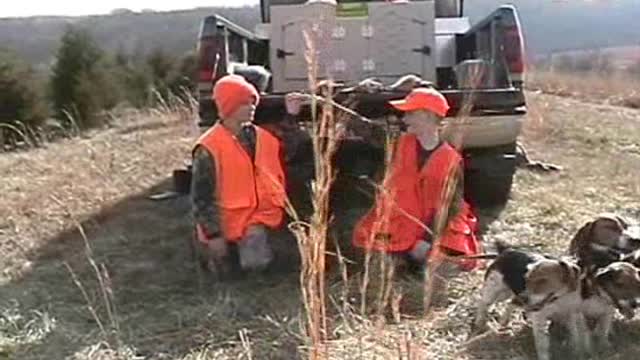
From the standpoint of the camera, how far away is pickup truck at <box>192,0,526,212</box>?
7.09 meters

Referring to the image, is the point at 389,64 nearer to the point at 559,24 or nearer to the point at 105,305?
the point at 105,305

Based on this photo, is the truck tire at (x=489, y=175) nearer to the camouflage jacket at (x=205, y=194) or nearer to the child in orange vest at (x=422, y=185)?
the child in orange vest at (x=422, y=185)

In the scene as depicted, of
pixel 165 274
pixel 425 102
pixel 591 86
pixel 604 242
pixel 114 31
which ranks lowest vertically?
pixel 114 31

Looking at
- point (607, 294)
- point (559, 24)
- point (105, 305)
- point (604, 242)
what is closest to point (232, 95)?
point (105, 305)

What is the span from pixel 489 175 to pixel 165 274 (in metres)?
2.28

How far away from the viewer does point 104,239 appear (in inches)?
300

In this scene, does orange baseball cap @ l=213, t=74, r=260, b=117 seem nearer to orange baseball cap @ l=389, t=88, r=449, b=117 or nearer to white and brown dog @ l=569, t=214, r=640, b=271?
orange baseball cap @ l=389, t=88, r=449, b=117

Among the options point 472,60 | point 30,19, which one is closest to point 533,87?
point 472,60

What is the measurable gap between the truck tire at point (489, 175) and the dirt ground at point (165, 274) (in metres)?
0.17

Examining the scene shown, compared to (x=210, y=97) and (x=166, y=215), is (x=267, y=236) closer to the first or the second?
(x=210, y=97)

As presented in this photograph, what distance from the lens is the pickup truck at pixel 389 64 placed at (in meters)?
7.09

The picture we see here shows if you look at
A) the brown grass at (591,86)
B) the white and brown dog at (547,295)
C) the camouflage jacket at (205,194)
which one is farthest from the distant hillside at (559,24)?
the white and brown dog at (547,295)

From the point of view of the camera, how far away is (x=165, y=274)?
22.0 ft

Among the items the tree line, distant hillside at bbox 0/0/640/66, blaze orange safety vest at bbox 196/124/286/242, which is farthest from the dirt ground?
the tree line
